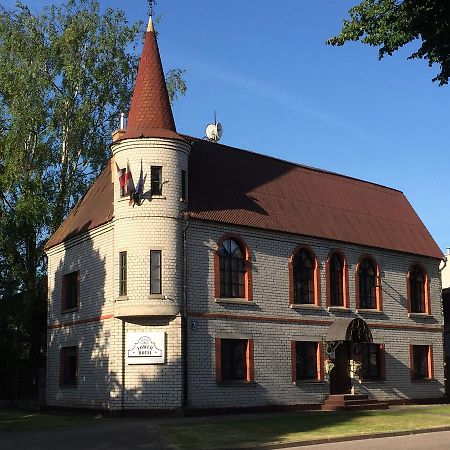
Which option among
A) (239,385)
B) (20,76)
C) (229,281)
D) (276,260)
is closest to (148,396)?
(239,385)

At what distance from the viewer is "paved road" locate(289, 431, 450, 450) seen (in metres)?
16.0

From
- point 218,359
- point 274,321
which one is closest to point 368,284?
point 274,321

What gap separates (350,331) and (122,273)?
30.3 feet

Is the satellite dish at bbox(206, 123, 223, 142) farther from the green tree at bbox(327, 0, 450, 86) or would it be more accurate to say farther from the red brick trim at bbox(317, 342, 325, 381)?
the green tree at bbox(327, 0, 450, 86)

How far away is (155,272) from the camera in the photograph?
80.8ft

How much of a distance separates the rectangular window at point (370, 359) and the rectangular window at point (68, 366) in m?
11.2

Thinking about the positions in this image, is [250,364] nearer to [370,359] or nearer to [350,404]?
[350,404]

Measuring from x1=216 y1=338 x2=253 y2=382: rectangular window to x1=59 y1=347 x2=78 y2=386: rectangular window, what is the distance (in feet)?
20.1

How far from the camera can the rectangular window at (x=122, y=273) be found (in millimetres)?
24859

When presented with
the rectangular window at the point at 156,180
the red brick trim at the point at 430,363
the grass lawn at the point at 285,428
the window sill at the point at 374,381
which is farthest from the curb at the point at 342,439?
the red brick trim at the point at 430,363

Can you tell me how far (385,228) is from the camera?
1312 inches

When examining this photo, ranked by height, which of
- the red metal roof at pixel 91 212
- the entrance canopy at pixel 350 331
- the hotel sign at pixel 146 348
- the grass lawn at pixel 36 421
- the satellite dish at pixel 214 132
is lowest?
the grass lawn at pixel 36 421

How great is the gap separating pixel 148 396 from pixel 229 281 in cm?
517

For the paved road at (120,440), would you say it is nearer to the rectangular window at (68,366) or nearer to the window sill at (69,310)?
the rectangular window at (68,366)
